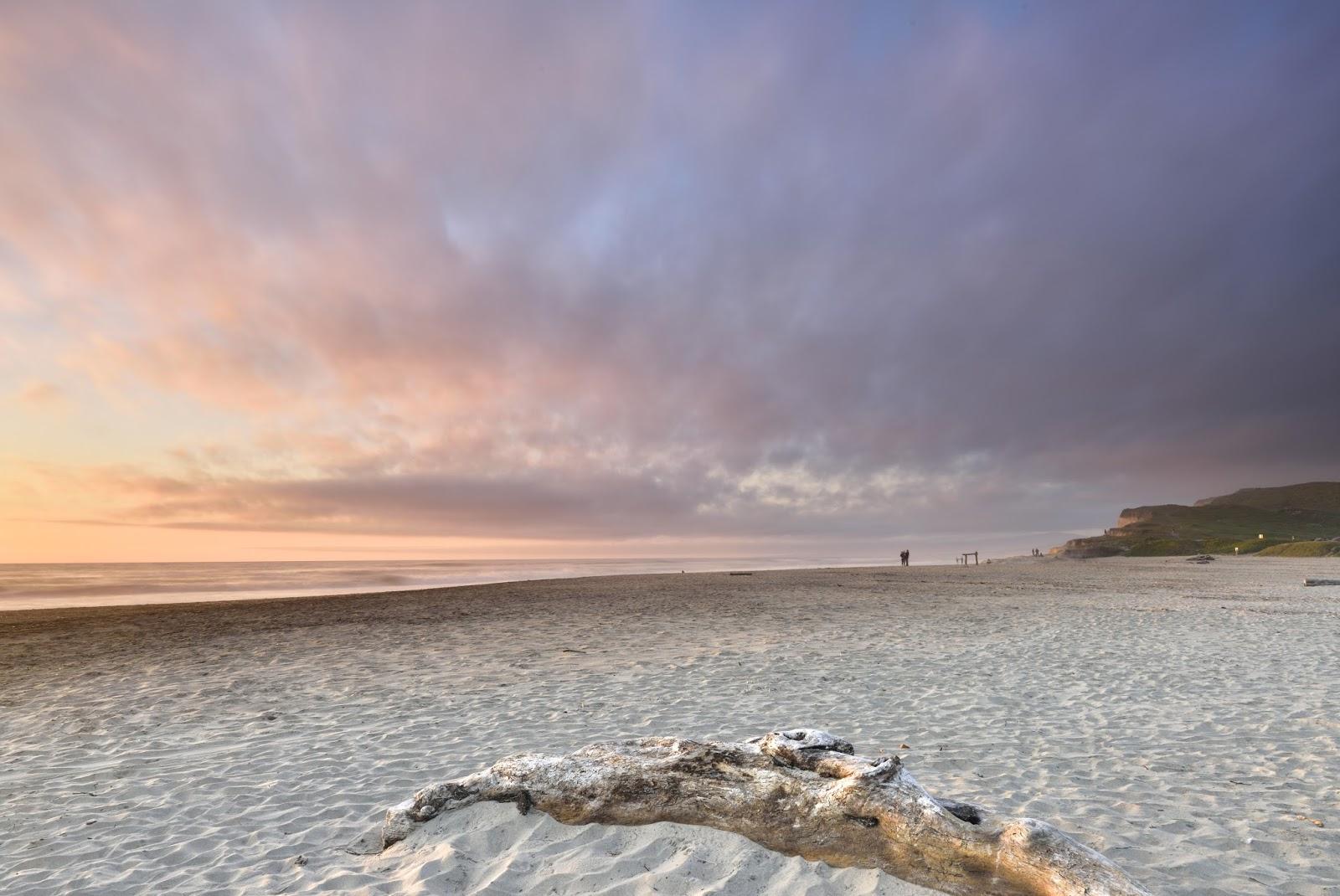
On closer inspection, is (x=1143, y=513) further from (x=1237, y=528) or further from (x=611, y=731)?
(x=611, y=731)

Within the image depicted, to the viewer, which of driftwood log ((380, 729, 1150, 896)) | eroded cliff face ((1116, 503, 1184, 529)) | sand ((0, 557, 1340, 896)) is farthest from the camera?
eroded cliff face ((1116, 503, 1184, 529))

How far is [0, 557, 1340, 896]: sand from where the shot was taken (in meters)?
4.77

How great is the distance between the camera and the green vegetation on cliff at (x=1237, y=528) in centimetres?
8506

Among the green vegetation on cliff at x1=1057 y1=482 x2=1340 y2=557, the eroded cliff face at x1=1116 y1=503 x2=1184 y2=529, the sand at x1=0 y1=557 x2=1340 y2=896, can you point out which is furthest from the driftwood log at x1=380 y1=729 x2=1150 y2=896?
the eroded cliff face at x1=1116 y1=503 x2=1184 y2=529

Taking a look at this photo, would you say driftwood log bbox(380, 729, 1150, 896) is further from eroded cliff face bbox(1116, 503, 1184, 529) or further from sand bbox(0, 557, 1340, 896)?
eroded cliff face bbox(1116, 503, 1184, 529)

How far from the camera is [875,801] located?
4492 mm

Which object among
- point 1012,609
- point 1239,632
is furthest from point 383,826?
point 1012,609

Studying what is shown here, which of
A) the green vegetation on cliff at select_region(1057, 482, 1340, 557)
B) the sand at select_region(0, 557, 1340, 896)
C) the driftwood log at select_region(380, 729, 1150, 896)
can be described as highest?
the green vegetation on cliff at select_region(1057, 482, 1340, 557)

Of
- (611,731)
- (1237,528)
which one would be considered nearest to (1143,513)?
(1237,528)

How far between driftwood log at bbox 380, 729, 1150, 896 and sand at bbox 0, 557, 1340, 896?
185 millimetres

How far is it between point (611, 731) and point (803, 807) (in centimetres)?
455

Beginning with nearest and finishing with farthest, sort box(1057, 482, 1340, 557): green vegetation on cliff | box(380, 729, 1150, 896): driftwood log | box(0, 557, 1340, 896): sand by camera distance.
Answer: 1. box(380, 729, 1150, 896): driftwood log
2. box(0, 557, 1340, 896): sand
3. box(1057, 482, 1340, 557): green vegetation on cliff

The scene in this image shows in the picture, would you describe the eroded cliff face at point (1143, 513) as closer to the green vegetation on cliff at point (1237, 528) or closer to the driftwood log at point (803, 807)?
the green vegetation on cliff at point (1237, 528)

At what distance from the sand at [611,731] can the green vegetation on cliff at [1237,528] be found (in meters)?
73.7
